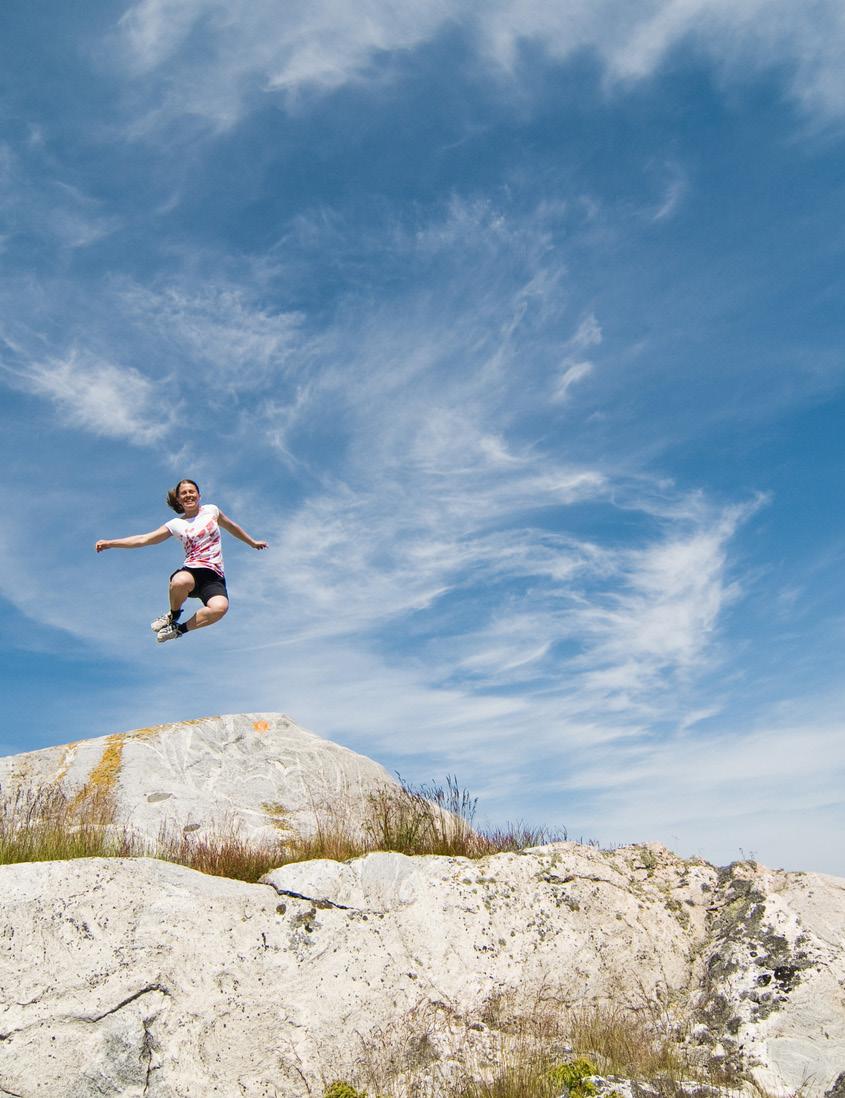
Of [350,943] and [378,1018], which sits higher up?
[350,943]

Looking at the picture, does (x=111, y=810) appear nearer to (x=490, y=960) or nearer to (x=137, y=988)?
(x=137, y=988)

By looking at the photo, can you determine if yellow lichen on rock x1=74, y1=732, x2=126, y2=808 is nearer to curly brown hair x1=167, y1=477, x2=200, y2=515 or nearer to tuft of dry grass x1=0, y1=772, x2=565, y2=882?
tuft of dry grass x1=0, y1=772, x2=565, y2=882

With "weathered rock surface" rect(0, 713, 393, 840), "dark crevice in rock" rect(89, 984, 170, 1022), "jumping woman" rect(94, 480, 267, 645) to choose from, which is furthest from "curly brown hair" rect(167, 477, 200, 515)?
"dark crevice in rock" rect(89, 984, 170, 1022)

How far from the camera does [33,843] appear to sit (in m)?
9.20

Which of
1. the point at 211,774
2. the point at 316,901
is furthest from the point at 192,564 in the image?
the point at 316,901

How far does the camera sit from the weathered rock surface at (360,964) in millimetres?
6773

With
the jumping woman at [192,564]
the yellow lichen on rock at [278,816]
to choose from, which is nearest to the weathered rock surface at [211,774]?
the yellow lichen on rock at [278,816]

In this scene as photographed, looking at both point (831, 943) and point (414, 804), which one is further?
point (414, 804)

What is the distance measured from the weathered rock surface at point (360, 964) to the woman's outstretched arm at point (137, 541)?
4.26m

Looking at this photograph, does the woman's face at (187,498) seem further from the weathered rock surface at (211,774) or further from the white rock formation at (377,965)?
the white rock formation at (377,965)

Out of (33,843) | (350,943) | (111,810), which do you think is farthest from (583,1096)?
(111,810)

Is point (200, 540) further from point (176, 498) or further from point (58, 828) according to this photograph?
point (58, 828)

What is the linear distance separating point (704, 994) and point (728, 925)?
827 mm

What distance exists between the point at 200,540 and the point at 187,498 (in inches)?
26.8
